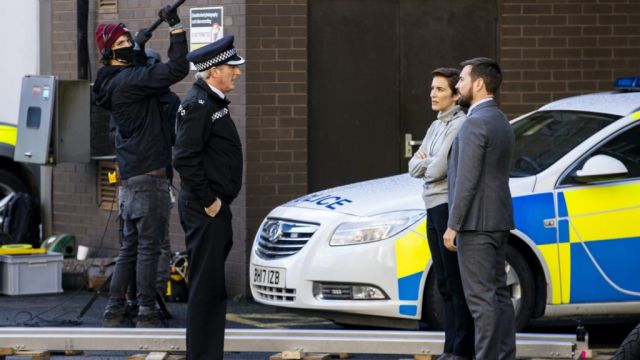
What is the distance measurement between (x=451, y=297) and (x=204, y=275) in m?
1.55

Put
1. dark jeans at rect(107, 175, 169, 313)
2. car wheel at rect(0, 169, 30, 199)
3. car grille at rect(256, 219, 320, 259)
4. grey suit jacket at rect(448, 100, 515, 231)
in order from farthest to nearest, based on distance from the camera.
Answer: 1. car wheel at rect(0, 169, 30, 199)
2. dark jeans at rect(107, 175, 169, 313)
3. car grille at rect(256, 219, 320, 259)
4. grey suit jacket at rect(448, 100, 515, 231)

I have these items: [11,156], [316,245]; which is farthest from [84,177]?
[316,245]

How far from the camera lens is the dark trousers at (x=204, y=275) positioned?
7.66m

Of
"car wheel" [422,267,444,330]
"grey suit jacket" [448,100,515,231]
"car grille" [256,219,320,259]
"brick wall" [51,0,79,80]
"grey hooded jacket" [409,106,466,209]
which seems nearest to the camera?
"grey suit jacket" [448,100,515,231]

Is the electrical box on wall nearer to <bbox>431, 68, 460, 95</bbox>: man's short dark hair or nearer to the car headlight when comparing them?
the car headlight

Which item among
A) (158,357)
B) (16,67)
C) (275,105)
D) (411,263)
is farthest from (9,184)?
(158,357)

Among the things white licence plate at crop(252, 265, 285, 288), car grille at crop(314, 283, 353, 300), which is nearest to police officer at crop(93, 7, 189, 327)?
white licence plate at crop(252, 265, 285, 288)

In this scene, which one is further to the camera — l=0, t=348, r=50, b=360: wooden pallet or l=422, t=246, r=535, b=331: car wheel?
l=422, t=246, r=535, b=331: car wheel

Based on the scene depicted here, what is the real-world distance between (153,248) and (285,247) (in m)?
0.94

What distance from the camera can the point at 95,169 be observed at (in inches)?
531

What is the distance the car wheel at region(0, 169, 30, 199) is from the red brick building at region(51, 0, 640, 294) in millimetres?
2323

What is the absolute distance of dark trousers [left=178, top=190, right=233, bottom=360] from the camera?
25.1ft

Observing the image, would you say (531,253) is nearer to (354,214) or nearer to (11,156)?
(354,214)

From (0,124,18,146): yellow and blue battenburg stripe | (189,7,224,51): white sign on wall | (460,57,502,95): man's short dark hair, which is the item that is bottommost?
(0,124,18,146): yellow and blue battenburg stripe
